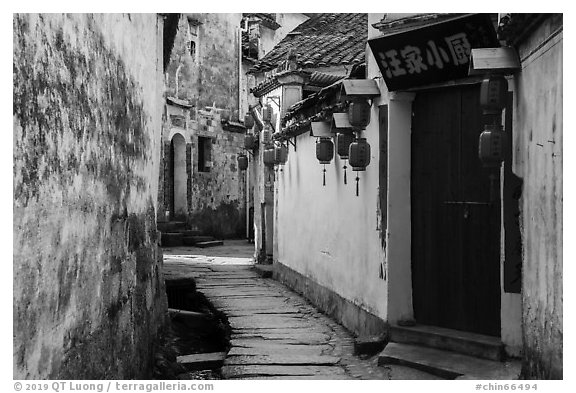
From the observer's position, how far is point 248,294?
11.4 metres

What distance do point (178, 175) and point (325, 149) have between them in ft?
43.1

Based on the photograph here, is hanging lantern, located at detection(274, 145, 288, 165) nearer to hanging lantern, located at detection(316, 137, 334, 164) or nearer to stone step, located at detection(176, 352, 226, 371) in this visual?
hanging lantern, located at detection(316, 137, 334, 164)

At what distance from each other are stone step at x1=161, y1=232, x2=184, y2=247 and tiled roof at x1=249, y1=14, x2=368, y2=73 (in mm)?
6799

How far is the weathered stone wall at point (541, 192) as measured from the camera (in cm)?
433

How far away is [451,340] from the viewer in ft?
21.6

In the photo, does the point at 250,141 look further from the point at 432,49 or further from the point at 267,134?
the point at 432,49

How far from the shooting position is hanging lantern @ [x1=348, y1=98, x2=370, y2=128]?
25.3 feet

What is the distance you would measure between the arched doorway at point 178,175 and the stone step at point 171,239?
166cm

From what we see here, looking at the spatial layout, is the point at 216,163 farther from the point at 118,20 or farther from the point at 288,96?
the point at 118,20

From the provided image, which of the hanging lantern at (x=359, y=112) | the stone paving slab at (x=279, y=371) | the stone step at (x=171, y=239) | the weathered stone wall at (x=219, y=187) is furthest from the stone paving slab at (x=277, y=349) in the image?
the weathered stone wall at (x=219, y=187)

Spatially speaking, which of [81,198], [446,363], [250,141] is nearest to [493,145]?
[446,363]

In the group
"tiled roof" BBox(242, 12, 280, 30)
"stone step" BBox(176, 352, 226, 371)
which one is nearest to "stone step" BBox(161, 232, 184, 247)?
"tiled roof" BBox(242, 12, 280, 30)

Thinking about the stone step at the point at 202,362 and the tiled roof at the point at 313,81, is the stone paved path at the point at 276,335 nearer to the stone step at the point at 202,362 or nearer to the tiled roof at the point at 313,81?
the stone step at the point at 202,362
